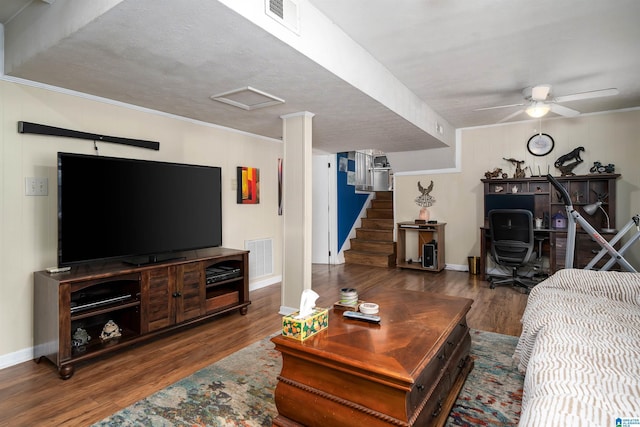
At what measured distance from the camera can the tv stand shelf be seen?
2.34m

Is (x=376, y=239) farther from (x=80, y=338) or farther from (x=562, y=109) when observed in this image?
(x=80, y=338)

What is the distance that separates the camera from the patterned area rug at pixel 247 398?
6.05ft

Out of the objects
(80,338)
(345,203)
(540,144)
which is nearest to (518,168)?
(540,144)

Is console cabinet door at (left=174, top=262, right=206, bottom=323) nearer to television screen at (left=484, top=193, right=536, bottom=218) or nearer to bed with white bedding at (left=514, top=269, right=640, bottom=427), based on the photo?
bed with white bedding at (left=514, top=269, right=640, bottom=427)

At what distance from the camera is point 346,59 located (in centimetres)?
256

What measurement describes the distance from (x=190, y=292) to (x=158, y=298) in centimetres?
30

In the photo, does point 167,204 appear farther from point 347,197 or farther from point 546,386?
point 347,197

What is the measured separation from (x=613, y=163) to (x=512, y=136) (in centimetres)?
130

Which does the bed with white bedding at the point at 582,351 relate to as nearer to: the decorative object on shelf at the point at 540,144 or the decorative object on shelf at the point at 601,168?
the decorative object on shelf at the point at 601,168

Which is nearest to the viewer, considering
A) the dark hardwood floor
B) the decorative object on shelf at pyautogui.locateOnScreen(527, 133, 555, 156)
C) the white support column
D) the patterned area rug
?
the patterned area rug

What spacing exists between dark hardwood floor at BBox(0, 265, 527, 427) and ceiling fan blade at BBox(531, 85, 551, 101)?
2.25 m

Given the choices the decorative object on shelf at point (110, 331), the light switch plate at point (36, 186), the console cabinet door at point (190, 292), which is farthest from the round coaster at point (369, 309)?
the light switch plate at point (36, 186)

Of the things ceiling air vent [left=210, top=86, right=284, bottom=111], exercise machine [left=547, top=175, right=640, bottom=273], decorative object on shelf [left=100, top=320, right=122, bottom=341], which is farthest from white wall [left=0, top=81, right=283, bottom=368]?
exercise machine [left=547, top=175, right=640, bottom=273]

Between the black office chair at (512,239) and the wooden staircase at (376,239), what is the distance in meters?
2.02
